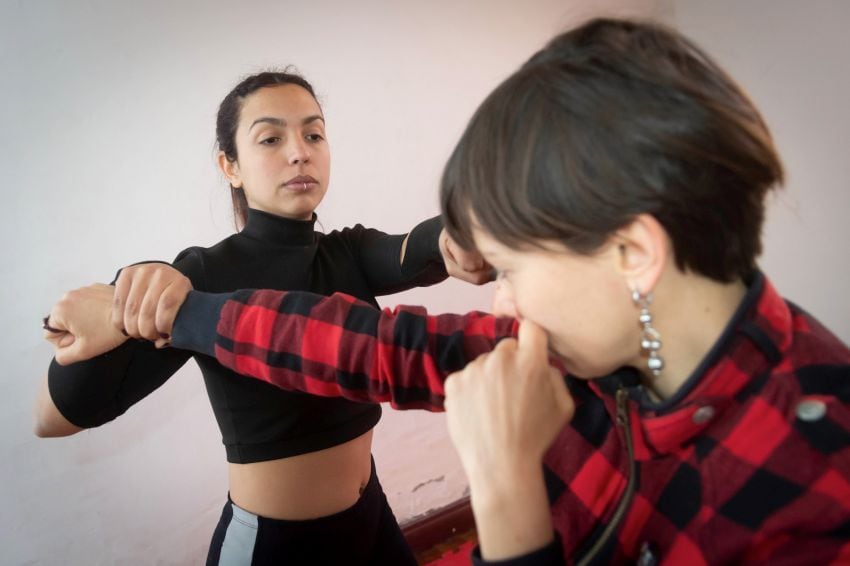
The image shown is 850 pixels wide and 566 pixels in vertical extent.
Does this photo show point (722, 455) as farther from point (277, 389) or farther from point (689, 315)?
point (277, 389)

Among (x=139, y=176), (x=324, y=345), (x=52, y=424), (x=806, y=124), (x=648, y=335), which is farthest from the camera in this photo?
(x=806, y=124)

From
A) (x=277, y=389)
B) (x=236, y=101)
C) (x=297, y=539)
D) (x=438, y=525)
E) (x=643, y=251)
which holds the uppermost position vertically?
(x=236, y=101)

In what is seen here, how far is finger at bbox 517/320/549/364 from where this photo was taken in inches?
21.3

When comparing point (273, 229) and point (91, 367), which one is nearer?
point (91, 367)

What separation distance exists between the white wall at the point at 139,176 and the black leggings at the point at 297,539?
20.7 inches

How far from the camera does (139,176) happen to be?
50.7 inches

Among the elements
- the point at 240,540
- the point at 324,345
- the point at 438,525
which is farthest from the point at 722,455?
the point at 438,525

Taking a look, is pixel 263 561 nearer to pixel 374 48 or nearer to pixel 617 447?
pixel 617 447

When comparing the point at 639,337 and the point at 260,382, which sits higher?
the point at 639,337

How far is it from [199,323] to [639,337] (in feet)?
1.69

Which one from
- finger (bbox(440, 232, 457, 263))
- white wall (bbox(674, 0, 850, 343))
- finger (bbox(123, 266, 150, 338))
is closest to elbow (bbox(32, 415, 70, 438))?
finger (bbox(123, 266, 150, 338))

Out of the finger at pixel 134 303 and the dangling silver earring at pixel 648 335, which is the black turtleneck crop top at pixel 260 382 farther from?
the dangling silver earring at pixel 648 335

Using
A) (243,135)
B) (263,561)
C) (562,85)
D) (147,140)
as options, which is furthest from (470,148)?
(147,140)

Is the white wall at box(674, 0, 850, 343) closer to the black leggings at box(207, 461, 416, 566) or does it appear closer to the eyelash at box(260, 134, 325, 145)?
the eyelash at box(260, 134, 325, 145)
